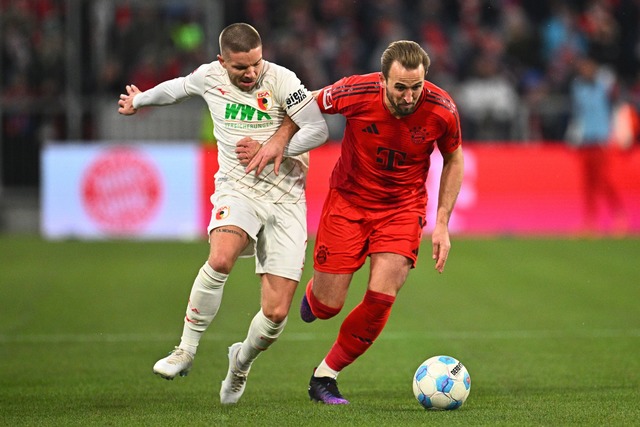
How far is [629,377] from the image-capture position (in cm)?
820

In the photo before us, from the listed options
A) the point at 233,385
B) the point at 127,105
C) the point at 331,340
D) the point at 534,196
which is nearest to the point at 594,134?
the point at 534,196

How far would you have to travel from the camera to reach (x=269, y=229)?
7.50m

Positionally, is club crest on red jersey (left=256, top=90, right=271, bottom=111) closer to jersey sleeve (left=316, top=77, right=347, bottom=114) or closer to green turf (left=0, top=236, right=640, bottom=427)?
jersey sleeve (left=316, top=77, right=347, bottom=114)

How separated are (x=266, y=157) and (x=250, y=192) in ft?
1.05

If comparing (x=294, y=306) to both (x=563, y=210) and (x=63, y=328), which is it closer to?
(x=63, y=328)

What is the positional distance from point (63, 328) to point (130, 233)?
24.3 ft

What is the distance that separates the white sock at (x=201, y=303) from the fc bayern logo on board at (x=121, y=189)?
11.1 metres

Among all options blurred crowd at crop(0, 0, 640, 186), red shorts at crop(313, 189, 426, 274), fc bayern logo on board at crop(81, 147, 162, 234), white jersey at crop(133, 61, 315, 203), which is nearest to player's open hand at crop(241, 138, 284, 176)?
white jersey at crop(133, 61, 315, 203)

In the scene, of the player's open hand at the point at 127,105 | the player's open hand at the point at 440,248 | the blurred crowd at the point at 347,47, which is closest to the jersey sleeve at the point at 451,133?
the player's open hand at the point at 440,248

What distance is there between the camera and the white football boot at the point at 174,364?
271 inches

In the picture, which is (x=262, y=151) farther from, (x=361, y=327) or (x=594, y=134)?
(x=594, y=134)

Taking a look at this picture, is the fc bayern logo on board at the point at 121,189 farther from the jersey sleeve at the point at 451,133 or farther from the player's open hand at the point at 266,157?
the jersey sleeve at the point at 451,133

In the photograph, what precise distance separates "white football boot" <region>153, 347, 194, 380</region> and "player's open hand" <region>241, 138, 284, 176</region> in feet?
3.79

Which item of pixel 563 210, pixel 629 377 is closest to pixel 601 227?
pixel 563 210
